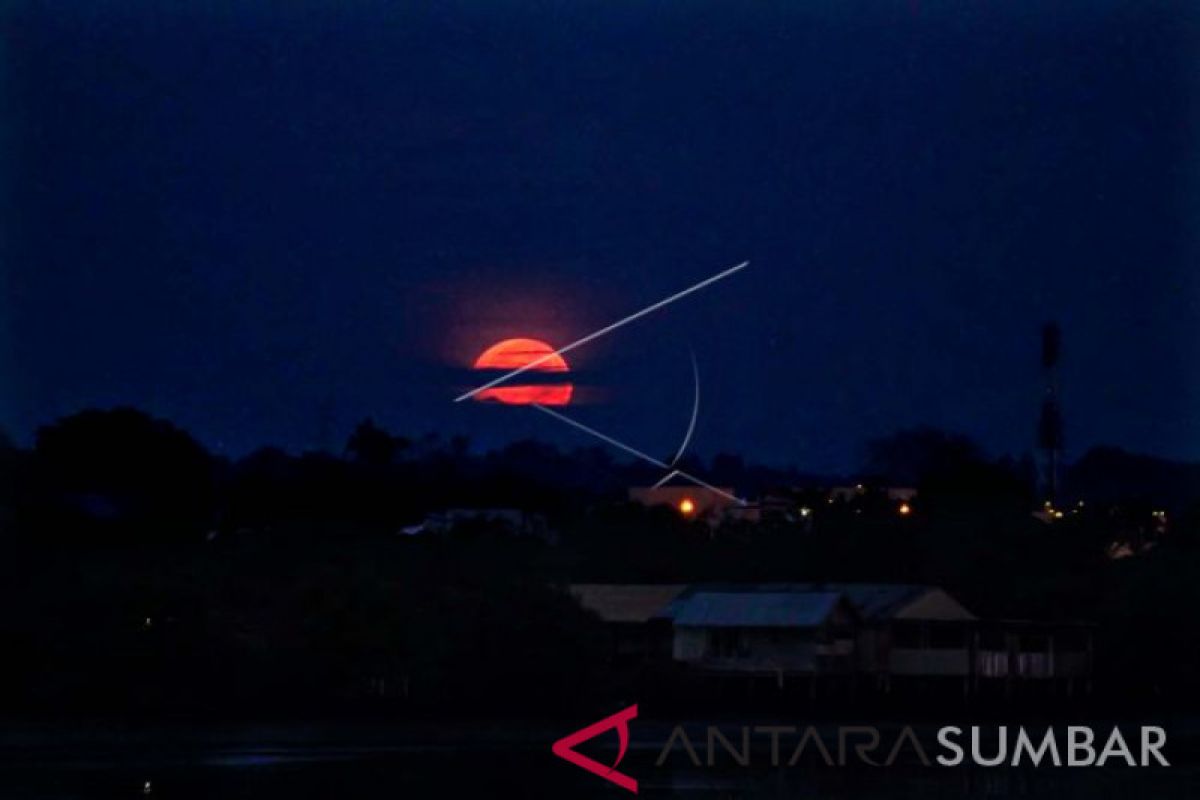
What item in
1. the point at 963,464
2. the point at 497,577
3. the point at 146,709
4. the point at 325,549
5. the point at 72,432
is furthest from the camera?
the point at 963,464

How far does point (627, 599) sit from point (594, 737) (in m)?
13.4

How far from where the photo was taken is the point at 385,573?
3934 centimetres

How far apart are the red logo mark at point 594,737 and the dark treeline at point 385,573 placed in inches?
53.4

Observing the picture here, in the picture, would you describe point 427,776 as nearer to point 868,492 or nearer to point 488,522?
point 488,522

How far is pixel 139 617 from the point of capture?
35.9 m

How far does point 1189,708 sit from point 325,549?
48.3 feet

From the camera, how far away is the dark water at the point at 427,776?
25797 millimetres

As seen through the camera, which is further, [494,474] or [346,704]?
[494,474]

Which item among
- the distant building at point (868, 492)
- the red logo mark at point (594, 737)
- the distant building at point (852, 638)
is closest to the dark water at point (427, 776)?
the red logo mark at point (594, 737)

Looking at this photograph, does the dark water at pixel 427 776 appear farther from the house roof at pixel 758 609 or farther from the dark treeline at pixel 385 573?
the house roof at pixel 758 609

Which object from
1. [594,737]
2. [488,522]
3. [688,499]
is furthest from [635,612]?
[688,499]

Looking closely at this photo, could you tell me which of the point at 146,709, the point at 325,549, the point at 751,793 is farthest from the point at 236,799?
the point at 325,549

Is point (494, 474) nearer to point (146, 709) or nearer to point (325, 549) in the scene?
point (325, 549)

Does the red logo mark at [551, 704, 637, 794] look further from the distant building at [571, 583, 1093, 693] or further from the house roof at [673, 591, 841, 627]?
the house roof at [673, 591, 841, 627]
